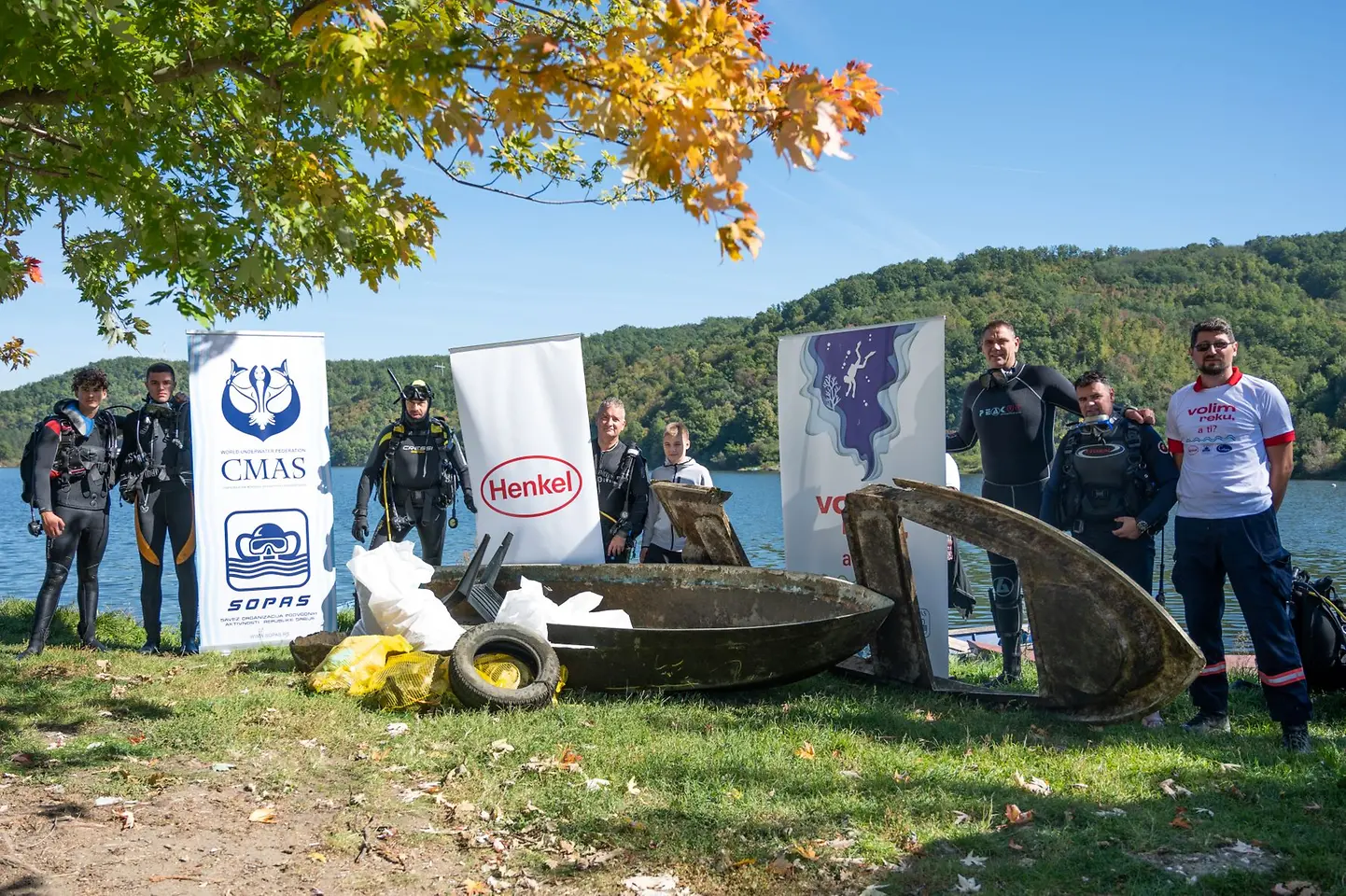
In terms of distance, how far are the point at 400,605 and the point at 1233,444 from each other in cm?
496

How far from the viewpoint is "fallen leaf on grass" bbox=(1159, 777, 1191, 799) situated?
4.57 metres

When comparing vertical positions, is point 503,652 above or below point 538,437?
below

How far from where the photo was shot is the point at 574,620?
664 centimetres

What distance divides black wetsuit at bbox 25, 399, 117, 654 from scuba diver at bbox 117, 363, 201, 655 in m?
0.17

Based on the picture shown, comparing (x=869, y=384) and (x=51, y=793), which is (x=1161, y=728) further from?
(x=51, y=793)

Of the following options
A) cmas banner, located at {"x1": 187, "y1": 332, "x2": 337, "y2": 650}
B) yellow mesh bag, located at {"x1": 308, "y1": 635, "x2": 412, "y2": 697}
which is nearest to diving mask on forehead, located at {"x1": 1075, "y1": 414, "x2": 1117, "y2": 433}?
yellow mesh bag, located at {"x1": 308, "y1": 635, "x2": 412, "y2": 697}

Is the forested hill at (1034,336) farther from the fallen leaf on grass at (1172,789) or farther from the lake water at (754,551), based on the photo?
the fallen leaf on grass at (1172,789)

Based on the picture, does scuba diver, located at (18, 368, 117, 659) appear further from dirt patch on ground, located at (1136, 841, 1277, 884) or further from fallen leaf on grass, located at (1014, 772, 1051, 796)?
dirt patch on ground, located at (1136, 841, 1277, 884)

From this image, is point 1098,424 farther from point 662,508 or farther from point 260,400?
point 260,400

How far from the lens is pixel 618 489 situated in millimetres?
8602

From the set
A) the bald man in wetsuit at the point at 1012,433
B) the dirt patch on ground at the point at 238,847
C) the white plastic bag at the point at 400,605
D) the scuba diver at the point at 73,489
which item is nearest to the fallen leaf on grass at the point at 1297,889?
the dirt patch on ground at the point at 238,847

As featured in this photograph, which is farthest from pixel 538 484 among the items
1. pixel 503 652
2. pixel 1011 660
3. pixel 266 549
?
pixel 1011 660

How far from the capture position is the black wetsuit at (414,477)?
28.8 ft

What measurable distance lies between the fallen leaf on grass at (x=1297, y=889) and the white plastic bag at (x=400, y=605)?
14.6ft
